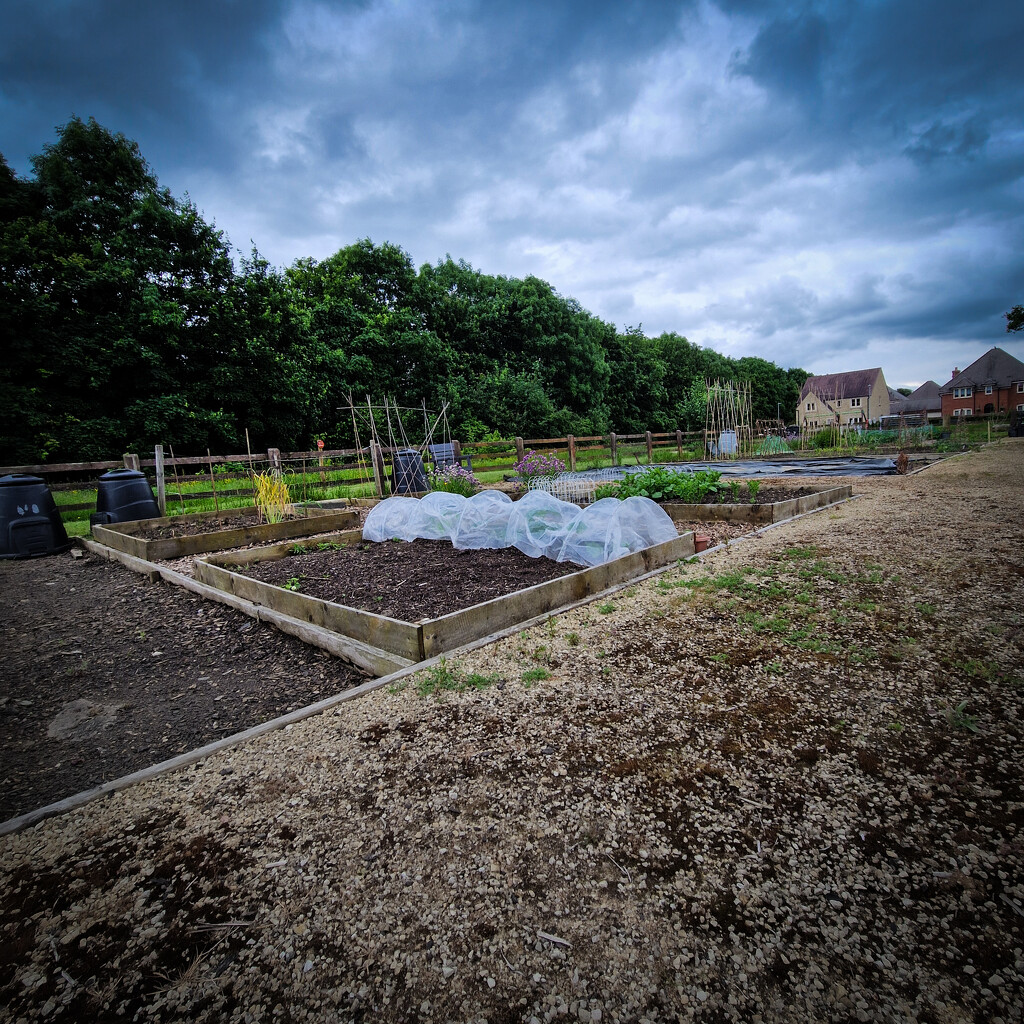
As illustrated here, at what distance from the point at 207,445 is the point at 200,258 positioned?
5.91 metres

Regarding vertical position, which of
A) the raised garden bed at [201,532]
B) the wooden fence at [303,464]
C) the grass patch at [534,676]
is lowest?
the grass patch at [534,676]

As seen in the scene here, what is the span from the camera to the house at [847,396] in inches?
2108

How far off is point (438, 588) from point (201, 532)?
494cm

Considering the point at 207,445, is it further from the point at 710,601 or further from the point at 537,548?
the point at 710,601

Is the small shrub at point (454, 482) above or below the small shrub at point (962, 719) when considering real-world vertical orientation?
above

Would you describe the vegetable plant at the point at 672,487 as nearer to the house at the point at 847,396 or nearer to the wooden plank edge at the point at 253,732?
the wooden plank edge at the point at 253,732

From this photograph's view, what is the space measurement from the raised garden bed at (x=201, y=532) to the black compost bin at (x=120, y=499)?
15.1 inches

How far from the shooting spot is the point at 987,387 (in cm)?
4509

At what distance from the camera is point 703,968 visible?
1086 millimetres

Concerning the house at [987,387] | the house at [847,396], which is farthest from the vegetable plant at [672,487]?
the house at [847,396]

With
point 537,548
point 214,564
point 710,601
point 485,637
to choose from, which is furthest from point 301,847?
point 214,564

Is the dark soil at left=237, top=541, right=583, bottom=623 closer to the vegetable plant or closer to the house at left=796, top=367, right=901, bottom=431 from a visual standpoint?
the vegetable plant

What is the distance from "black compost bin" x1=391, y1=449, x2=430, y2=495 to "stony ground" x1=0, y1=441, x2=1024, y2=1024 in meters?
7.88

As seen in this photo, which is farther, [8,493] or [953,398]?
[953,398]
